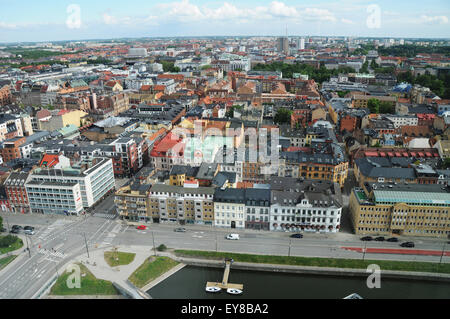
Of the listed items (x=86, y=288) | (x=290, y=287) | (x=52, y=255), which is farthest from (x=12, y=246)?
(x=290, y=287)

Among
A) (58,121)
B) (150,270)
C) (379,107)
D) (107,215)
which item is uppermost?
(379,107)

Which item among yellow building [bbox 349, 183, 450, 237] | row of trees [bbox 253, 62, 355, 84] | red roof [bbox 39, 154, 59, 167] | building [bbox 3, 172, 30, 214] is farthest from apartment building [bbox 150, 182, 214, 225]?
row of trees [bbox 253, 62, 355, 84]

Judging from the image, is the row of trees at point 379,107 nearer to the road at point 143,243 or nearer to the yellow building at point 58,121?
the road at point 143,243

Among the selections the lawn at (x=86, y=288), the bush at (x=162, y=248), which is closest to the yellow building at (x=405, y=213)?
the bush at (x=162, y=248)

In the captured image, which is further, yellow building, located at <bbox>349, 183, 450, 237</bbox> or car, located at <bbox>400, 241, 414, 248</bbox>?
yellow building, located at <bbox>349, 183, 450, 237</bbox>

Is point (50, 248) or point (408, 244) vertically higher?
point (408, 244)

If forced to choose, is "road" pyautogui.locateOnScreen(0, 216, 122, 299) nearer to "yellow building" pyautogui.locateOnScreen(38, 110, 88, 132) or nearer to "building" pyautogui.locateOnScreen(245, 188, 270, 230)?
"building" pyautogui.locateOnScreen(245, 188, 270, 230)

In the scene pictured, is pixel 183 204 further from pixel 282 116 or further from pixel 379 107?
pixel 379 107

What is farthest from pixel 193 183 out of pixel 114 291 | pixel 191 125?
pixel 191 125
